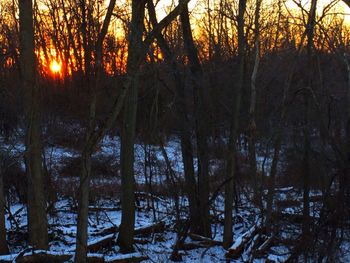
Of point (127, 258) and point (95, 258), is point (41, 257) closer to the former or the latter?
point (95, 258)

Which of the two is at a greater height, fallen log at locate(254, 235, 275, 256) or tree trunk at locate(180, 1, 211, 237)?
tree trunk at locate(180, 1, 211, 237)

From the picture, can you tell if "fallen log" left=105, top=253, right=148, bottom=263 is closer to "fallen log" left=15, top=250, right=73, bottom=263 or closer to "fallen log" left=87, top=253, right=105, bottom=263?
"fallen log" left=87, top=253, right=105, bottom=263

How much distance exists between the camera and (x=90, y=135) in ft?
17.3

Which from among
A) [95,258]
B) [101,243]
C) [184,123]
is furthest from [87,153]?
[184,123]

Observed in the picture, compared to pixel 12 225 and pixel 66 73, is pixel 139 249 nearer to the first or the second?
pixel 12 225

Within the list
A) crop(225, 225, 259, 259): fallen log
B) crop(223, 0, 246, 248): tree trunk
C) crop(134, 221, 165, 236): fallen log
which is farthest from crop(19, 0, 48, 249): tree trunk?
crop(223, 0, 246, 248): tree trunk

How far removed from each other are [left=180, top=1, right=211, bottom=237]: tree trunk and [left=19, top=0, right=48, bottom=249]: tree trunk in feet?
11.3

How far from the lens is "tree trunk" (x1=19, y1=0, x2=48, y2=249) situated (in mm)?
6785

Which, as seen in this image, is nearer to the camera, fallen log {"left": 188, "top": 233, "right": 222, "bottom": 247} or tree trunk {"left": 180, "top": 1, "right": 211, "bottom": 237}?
fallen log {"left": 188, "top": 233, "right": 222, "bottom": 247}

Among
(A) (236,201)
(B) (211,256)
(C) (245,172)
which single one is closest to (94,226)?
(B) (211,256)

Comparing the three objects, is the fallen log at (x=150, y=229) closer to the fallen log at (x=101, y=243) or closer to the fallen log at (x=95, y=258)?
the fallen log at (x=101, y=243)

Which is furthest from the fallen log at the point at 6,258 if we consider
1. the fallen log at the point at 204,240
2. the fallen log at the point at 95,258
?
the fallen log at the point at 204,240

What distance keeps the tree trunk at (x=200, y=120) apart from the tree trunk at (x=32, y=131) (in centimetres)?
344

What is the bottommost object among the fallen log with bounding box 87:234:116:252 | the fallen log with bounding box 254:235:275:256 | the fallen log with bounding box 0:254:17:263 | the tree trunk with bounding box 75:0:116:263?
the fallen log with bounding box 254:235:275:256
